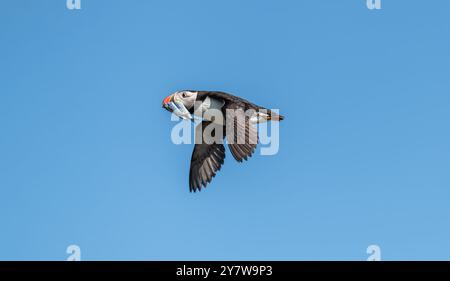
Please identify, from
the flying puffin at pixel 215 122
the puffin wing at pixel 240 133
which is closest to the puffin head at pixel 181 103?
the flying puffin at pixel 215 122

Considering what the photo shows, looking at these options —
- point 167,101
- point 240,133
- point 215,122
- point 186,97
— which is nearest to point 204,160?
point 215,122

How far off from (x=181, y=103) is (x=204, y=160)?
1.73 m

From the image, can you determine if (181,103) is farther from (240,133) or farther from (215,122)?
(240,133)

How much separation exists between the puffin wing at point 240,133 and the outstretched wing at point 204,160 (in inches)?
78.8

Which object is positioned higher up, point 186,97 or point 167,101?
point 186,97

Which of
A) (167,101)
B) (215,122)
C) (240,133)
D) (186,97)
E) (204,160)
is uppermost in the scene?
(186,97)

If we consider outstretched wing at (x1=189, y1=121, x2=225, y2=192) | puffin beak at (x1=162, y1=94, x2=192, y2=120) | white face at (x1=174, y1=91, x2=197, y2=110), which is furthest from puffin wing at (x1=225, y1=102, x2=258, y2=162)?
outstretched wing at (x1=189, y1=121, x2=225, y2=192)

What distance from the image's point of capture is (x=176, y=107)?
13.8m

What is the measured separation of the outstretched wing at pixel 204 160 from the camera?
14781mm

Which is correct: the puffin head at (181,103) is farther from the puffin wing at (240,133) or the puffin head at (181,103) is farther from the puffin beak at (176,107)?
the puffin wing at (240,133)
